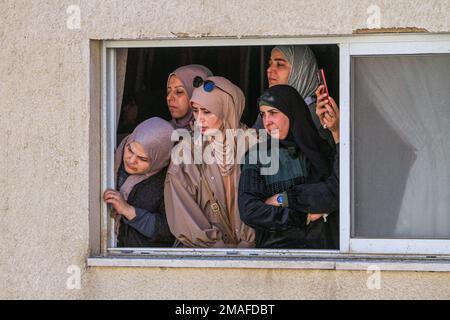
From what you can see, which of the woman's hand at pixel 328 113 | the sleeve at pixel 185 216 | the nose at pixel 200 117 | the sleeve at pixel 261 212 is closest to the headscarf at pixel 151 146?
the sleeve at pixel 185 216

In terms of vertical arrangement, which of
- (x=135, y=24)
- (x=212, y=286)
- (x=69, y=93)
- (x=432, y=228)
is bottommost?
(x=212, y=286)

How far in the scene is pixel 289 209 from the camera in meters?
6.09

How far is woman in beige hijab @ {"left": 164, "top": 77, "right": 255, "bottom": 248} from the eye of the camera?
245 inches

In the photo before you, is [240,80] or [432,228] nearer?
[432,228]

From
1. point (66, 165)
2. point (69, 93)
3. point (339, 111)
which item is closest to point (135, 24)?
point (69, 93)

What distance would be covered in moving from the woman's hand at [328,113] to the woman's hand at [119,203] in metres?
1.37

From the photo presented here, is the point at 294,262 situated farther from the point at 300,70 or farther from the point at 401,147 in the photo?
the point at 300,70

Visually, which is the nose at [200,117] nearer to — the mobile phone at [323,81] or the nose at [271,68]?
the nose at [271,68]

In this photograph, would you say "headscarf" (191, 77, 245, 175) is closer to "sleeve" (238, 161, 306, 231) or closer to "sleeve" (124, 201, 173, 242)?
"sleeve" (238, 161, 306, 231)

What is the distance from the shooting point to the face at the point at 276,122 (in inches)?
243

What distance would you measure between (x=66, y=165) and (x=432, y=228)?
233 centimetres

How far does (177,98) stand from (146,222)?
851 mm

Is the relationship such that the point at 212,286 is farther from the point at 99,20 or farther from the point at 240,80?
the point at 99,20

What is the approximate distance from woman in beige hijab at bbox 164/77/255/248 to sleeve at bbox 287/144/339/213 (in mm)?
408
